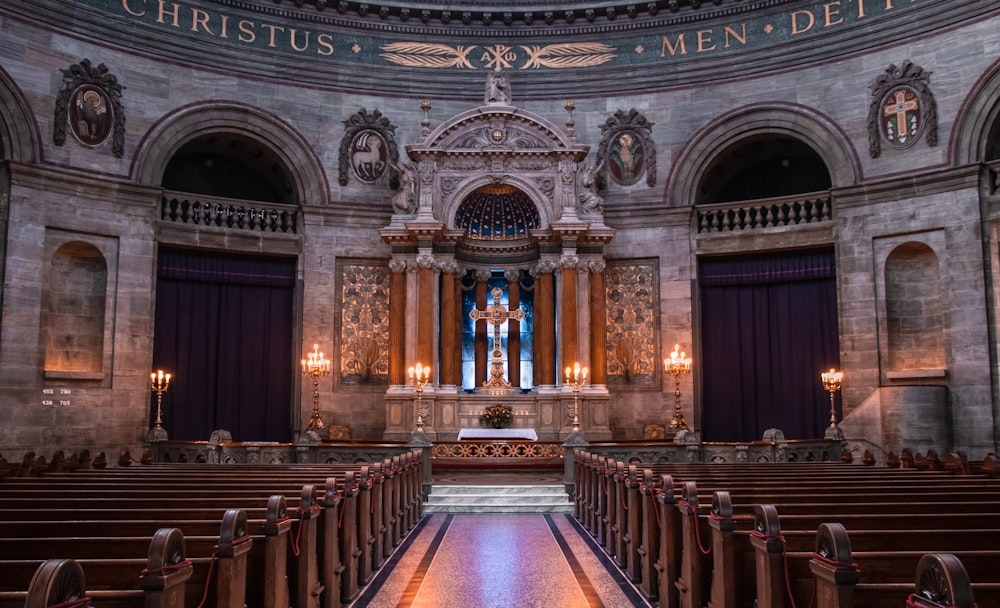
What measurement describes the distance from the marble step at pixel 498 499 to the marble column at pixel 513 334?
282 inches

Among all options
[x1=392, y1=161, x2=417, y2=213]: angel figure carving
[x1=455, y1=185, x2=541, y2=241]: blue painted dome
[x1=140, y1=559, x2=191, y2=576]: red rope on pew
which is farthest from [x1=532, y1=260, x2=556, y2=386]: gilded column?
[x1=140, y1=559, x2=191, y2=576]: red rope on pew

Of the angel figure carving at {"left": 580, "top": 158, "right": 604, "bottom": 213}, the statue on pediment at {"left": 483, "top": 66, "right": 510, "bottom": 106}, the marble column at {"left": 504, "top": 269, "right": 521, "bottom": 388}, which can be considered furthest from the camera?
the marble column at {"left": 504, "top": 269, "right": 521, "bottom": 388}

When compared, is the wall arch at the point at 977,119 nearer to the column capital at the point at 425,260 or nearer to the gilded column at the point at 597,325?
the gilded column at the point at 597,325

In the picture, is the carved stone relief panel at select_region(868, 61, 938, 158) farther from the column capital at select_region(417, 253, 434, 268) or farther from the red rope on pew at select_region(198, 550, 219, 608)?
the red rope on pew at select_region(198, 550, 219, 608)

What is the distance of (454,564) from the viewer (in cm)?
1021

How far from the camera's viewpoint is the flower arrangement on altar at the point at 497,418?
867 inches

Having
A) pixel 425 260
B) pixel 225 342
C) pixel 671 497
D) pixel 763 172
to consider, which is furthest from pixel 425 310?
pixel 671 497

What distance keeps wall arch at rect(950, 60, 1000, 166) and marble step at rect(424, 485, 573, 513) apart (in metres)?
11.9

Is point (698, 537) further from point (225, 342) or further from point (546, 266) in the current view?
point (225, 342)

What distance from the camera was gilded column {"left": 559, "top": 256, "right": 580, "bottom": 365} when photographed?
73.3 feet

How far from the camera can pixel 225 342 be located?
76.1 ft

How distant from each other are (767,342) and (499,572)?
624 inches

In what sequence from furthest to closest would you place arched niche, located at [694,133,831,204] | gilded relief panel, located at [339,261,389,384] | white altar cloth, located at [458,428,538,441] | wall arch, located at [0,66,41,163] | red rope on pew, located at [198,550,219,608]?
arched niche, located at [694,133,831,204] → gilded relief panel, located at [339,261,389,384] → white altar cloth, located at [458,428,538,441] → wall arch, located at [0,66,41,163] → red rope on pew, located at [198,550,219,608]

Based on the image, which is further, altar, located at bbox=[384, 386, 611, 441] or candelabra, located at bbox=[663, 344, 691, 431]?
altar, located at bbox=[384, 386, 611, 441]
